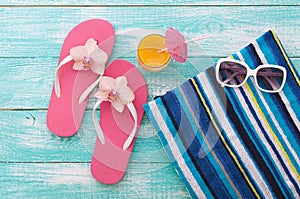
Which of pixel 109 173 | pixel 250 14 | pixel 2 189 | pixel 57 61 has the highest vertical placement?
pixel 250 14

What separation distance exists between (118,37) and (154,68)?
12 cm

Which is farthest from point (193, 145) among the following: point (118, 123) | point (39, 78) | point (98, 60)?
point (39, 78)

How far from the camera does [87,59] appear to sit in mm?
967

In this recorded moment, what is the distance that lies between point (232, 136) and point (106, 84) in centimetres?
30

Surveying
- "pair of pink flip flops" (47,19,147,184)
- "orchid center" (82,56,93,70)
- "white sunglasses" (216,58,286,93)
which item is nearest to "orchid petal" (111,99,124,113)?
"pair of pink flip flops" (47,19,147,184)

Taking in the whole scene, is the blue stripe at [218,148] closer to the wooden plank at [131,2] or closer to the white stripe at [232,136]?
the white stripe at [232,136]

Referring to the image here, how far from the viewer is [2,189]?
0.99 metres

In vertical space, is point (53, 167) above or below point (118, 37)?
below

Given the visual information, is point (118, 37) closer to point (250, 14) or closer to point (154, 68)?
point (154, 68)

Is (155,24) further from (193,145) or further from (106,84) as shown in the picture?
(193,145)

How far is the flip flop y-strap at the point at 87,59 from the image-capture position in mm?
972

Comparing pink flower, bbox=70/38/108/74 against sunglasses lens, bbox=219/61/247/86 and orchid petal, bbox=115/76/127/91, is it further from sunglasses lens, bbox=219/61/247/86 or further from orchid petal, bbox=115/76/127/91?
sunglasses lens, bbox=219/61/247/86

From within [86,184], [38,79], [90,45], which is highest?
[90,45]

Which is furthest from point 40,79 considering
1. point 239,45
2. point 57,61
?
point 239,45
